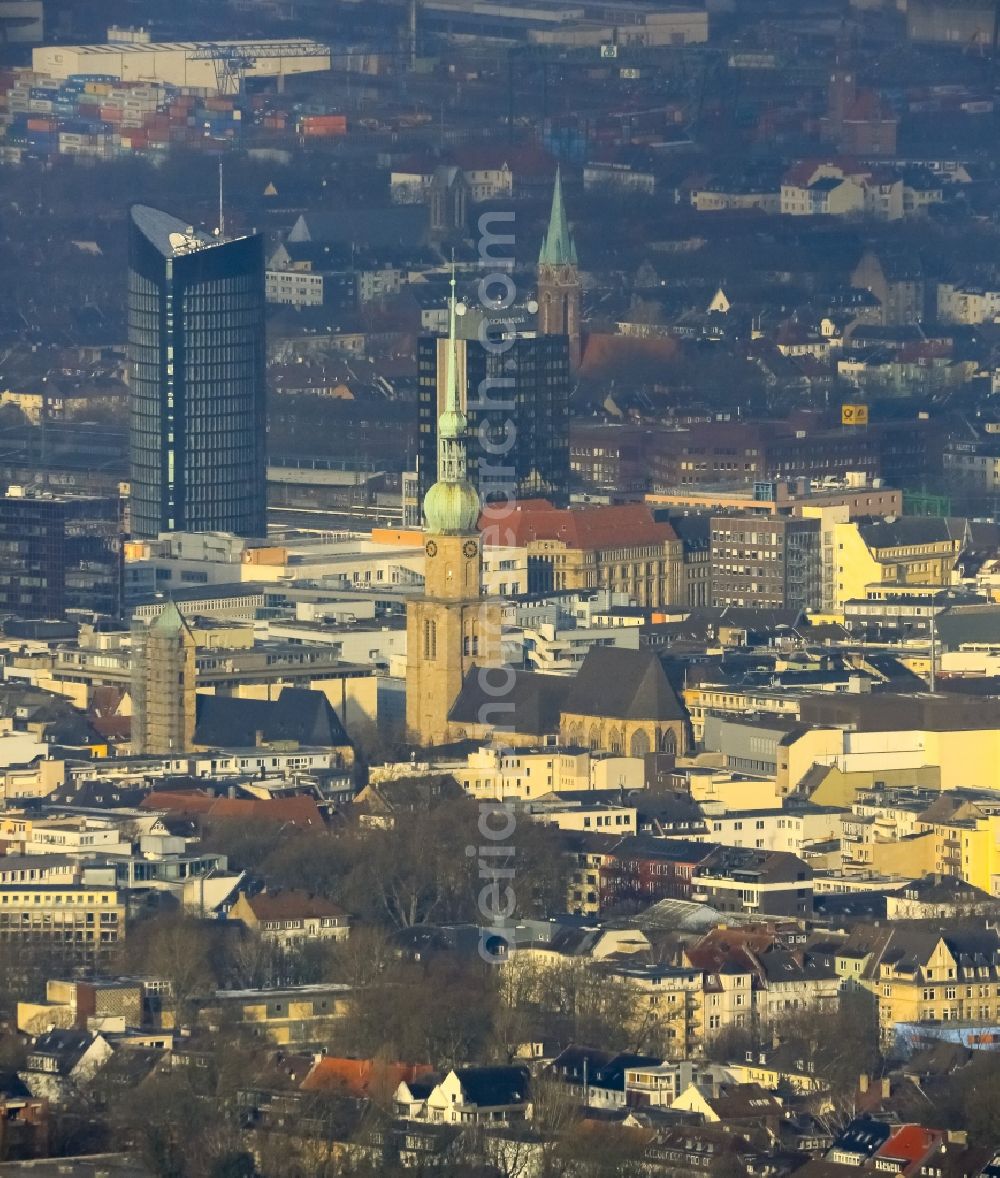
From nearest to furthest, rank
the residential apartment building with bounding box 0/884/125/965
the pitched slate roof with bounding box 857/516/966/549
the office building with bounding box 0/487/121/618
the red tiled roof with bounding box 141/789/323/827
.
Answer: the residential apartment building with bounding box 0/884/125/965 < the red tiled roof with bounding box 141/789/323/827 < the office building with bounding box 0/487/121/618 < the pitched slate roof with bounding box 857/516/966/549

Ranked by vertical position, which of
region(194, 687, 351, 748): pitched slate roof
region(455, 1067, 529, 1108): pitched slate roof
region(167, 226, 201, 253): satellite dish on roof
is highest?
region(167, 226, 201, 253): satellite dish on roof

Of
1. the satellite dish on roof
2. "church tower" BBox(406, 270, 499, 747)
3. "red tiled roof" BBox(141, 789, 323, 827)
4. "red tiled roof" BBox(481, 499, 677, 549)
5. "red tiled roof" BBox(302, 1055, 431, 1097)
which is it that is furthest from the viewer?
the satellite dish on roof

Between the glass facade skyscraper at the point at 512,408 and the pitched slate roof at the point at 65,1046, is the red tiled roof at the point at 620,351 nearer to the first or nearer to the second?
the glass facade skyscraper at the point at 512,408

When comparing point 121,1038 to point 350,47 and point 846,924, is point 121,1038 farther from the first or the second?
point 350,47

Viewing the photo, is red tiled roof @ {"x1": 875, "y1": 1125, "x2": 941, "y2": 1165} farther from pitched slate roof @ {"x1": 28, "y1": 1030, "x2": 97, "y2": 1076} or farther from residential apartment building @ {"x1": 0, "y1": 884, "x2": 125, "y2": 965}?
residential apartment building @ {"x1": 0, "y1": 884, "x2": 125, "y2": 965}

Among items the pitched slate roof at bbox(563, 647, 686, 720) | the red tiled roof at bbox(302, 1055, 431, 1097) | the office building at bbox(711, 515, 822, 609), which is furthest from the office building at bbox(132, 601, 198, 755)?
the red tiled roof at bbox(302, 1055, 431, 1097)

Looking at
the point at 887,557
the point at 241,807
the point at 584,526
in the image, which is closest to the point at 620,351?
the point at 584,526
